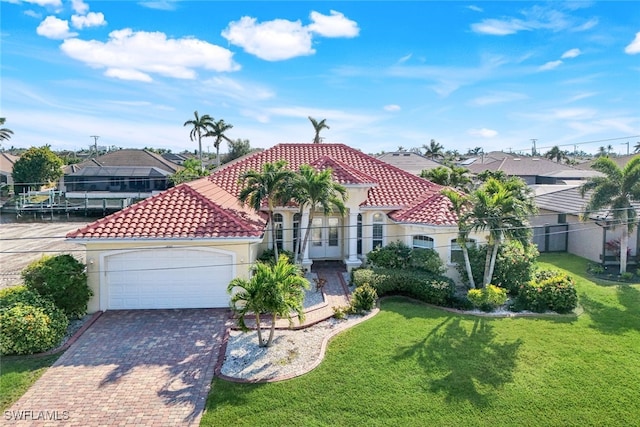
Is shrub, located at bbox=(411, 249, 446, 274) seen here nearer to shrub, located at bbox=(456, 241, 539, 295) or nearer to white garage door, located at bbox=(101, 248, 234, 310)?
shrub, located at bbox=(456, 241, 539, 295)

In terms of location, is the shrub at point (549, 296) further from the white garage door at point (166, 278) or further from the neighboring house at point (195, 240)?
the white garage door at point (166, 278)

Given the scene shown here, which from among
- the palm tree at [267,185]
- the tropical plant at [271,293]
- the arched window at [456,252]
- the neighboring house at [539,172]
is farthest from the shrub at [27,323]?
the neighboring house at [539,172]

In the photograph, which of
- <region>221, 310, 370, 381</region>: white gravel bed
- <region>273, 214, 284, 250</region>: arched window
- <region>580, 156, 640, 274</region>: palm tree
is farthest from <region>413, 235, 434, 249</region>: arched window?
<region>580, 156, 640, 274</region>: palm tree

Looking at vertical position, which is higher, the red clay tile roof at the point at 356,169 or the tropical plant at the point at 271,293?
the red clay tile roof at the point at 356,169

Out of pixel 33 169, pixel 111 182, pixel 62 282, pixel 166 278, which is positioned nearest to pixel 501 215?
pixel 166 278

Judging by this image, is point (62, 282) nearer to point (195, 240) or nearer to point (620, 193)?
point (195, 240)

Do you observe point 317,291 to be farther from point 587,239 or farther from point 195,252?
point 587,239
